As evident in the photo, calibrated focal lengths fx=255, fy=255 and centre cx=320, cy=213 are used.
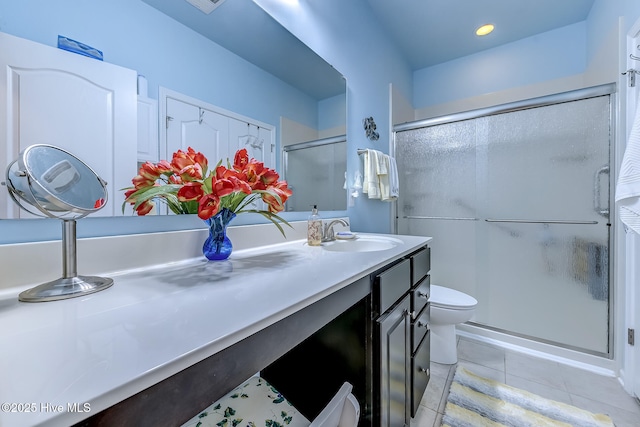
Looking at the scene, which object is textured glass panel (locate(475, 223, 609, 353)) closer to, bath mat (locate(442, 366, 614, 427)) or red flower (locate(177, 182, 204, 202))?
bath mat (locate(442, 366, 614, 427))

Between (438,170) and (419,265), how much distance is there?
1326 mm

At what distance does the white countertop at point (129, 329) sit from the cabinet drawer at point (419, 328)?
22.0 inches

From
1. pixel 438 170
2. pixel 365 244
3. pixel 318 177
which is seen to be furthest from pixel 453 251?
pixel 318 177

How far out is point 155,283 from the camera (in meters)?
0.61

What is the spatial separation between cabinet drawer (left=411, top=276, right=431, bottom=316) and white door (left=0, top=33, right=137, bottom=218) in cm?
110

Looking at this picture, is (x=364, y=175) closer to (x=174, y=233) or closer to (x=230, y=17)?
(x=230, y=17)

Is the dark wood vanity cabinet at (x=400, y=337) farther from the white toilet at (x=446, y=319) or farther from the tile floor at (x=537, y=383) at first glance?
the white toilet at (x=446, y=319)

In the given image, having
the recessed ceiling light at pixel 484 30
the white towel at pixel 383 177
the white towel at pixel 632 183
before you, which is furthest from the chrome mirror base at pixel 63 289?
the recessed ceiling light at pixel 484 30

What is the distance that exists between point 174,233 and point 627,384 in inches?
93.5

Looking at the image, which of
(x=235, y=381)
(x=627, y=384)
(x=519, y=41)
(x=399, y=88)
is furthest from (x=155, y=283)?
(x=519, y=41)

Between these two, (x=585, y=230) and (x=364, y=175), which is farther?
(x=364, y=175)

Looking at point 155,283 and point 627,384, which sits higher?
point 155,283

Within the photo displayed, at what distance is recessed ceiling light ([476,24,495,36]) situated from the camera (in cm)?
217

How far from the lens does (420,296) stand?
1166 mm
